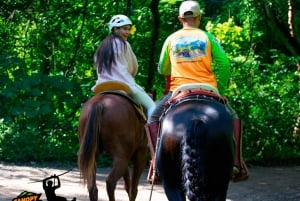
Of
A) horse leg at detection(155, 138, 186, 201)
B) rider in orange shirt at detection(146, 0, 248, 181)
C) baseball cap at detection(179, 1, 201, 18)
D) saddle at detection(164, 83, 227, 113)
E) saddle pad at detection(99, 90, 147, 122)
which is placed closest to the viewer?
horse leg at detection(155, 138, 186, 201)

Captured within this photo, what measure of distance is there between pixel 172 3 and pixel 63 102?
7965 mm

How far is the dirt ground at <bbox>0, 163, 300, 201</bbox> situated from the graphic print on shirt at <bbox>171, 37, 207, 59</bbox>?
3729 mm

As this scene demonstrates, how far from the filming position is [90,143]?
6.60 metres

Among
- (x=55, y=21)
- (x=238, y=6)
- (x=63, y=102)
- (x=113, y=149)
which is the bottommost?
(x=113, y=149)

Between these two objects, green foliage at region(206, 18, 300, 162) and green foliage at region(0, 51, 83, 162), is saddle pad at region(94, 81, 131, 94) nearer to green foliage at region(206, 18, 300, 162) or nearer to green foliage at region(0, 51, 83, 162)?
green foliage at region(0, 51, 83, 162)

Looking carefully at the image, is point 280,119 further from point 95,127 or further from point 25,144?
point 95,127

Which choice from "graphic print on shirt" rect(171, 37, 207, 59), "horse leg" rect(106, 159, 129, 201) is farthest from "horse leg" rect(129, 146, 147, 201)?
"graphic print on shirt" rect(171, 37, 207, 59)

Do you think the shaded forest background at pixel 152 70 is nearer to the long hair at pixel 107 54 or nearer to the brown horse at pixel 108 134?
the long hair at pixel 107 54

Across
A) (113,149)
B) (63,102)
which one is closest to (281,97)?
(113,149)

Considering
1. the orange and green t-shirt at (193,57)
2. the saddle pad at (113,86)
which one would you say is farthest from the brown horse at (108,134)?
the orange and green t-shirt at (193,57)

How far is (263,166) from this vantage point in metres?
13.1

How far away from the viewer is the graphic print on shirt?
539 centimetres

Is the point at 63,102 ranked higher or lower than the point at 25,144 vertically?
higher

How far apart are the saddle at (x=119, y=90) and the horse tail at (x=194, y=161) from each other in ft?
7.82
